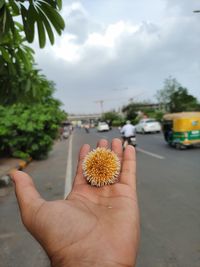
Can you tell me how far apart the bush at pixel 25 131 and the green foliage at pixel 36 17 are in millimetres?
11372

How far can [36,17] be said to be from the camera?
2.69m

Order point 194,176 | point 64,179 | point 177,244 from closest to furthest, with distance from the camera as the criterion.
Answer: point 177,244, point 194,176, point 64,179

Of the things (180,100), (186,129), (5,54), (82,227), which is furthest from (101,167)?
(180,100)

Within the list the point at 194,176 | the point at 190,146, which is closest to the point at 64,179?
the point at 194,176

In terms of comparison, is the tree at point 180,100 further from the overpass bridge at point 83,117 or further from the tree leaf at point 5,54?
the overpass bridge at point 83,117

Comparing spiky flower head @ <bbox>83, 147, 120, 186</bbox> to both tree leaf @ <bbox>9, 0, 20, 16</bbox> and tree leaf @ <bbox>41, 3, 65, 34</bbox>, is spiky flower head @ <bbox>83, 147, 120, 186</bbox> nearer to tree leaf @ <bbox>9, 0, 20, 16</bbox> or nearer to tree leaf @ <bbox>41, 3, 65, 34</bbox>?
tree leaf @ <bbox>41, 3, 65, 34</bbox>

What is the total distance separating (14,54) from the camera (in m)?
4.03

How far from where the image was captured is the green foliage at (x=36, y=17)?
2.63 meters

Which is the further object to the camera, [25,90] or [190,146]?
[190,146]

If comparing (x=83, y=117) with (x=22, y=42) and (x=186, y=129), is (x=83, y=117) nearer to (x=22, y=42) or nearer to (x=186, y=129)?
(x=186, y=129)

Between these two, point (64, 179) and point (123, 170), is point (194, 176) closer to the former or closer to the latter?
point (64, 179)

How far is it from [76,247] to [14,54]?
2707 mm

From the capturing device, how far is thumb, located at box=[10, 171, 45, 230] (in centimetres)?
214

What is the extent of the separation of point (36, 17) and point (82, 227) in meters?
1.63
